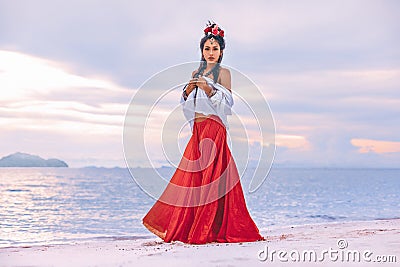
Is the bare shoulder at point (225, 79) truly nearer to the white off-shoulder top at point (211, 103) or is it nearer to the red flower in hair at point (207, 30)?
the white off-shoulder top at point (211, 103)

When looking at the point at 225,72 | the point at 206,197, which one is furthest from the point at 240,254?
the point at 225,72

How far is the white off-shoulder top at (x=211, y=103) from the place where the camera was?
5230mm

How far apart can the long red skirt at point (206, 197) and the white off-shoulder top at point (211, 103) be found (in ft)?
0.32

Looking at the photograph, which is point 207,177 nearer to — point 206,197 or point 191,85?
point 206,197

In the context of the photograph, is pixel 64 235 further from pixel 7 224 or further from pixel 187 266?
pixel 187 266

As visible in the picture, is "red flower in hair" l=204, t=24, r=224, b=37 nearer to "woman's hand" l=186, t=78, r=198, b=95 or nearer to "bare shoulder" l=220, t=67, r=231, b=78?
"bare shoulder" l=220, t=67, r=231, b=78

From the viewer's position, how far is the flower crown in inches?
215

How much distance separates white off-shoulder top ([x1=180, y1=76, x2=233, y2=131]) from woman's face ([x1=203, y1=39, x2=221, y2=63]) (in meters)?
0.27

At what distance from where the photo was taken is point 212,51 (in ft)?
17.8

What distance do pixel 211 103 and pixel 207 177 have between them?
0.72 m

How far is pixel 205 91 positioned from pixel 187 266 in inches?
69.8

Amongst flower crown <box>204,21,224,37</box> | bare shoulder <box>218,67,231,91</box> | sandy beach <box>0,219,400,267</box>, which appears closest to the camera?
sandy beach <box>0,219,400,267</box>

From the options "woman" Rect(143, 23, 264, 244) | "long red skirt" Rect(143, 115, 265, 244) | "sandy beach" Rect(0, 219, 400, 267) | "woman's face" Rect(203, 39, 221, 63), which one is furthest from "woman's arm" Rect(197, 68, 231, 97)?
"sandy beach" Rect(0, 219, 400, 267)

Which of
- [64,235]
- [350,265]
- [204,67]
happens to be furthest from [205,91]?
[64,235]
